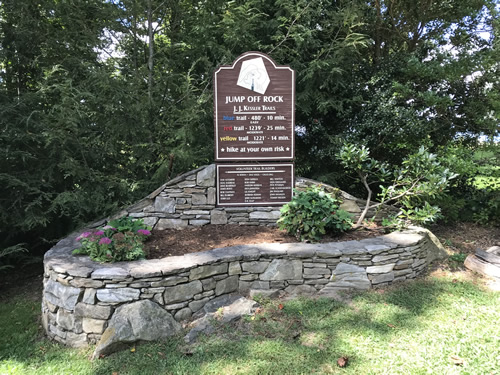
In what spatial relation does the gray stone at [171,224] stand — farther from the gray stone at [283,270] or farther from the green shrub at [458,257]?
the green shrub at [458,257]

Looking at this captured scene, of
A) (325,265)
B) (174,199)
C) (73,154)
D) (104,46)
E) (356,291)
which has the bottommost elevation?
(356,291)

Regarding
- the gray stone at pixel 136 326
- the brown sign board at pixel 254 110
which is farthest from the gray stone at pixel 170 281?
the brown sign board at pixel 254 110

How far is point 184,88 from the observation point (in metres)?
5.62

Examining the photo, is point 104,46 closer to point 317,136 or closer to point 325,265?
point 317,136

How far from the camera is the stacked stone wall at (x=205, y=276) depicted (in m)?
3.08

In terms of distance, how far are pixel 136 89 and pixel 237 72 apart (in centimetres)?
193

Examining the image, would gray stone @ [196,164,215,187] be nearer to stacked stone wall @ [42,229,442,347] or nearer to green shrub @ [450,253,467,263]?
stacked stone wall @ [42,229,442,347]

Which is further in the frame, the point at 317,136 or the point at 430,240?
the point at 317,136

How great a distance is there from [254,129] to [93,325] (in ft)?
11.0

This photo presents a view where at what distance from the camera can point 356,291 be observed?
11.8 ft

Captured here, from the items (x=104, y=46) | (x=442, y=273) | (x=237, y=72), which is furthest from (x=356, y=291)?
(x=104, y=46)

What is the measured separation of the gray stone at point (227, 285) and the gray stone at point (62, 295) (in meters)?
1.35

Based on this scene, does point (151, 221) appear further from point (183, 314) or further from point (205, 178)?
point (183, 314)

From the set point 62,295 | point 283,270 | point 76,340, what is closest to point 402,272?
point 283,270
